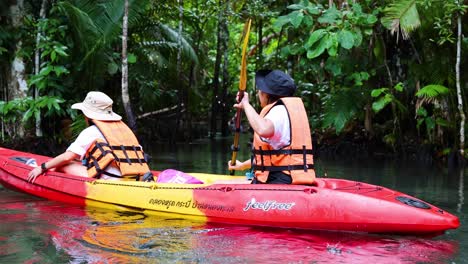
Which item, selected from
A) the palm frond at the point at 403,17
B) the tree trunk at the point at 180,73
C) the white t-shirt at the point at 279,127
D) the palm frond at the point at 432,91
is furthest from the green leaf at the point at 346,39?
the tree trunk at the point at 180,73

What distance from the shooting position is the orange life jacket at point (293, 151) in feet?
18.6

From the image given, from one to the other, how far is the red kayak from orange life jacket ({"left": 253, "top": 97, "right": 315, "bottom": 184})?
0.52 ft

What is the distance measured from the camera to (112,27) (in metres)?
12.2

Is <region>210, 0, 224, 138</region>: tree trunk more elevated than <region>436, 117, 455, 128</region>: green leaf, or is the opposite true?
<region>210, 0, 224, 138</region>: tree trunk

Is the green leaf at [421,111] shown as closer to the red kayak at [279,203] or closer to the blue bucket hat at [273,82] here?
the red kayak at [279,203]

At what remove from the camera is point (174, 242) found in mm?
5355

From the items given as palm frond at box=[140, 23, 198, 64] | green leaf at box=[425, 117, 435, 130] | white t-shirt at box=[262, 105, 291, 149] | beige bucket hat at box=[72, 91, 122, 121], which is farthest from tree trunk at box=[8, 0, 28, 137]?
white t-shirt at box=[262, 105, 291, 149]

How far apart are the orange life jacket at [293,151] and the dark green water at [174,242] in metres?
0.50

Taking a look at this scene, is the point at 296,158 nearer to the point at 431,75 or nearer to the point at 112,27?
the point at 431,75

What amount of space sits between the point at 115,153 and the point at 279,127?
1.87 metres

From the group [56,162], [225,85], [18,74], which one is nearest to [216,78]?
[225,85]

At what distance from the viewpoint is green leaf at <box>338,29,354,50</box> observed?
10.1 m

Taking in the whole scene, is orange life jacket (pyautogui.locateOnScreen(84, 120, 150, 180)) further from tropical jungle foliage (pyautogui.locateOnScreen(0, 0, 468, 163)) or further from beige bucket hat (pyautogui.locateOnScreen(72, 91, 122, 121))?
tropical jungle foliage (pyautogui.locateOnScreen(0, 0, 468, 163))

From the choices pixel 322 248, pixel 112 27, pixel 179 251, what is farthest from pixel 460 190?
pixel 112 27
